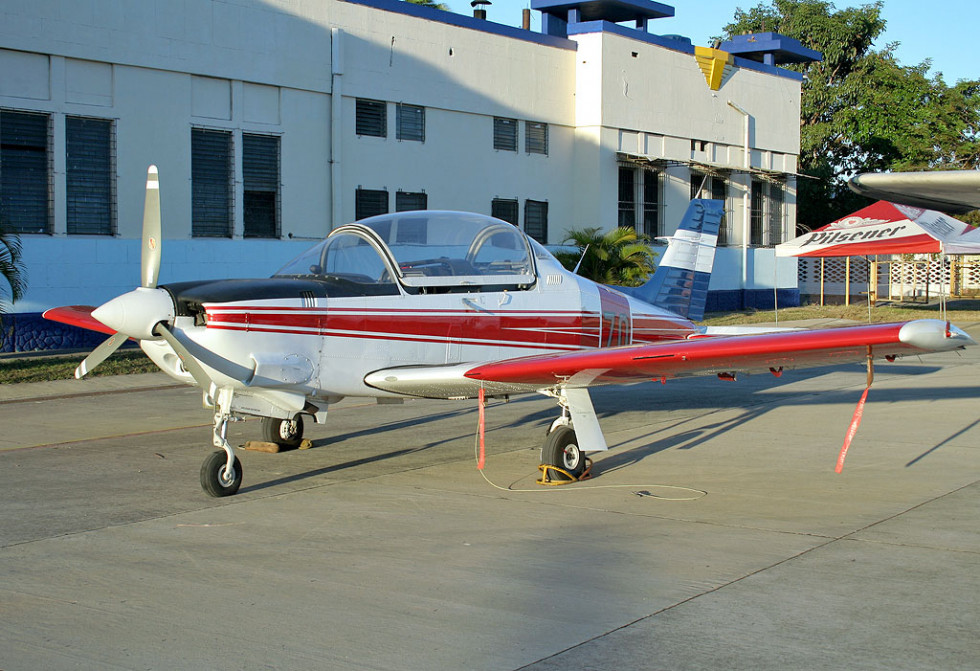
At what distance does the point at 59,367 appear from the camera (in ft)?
51.7

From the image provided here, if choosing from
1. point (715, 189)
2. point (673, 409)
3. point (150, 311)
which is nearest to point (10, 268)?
point (150, 311)

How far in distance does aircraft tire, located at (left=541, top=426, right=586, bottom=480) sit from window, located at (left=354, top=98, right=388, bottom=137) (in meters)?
15.9

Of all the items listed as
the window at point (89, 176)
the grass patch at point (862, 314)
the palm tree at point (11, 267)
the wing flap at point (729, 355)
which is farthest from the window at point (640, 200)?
the wing flap at point (729, 355)

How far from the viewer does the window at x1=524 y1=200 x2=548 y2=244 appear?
→ 27.2 meters

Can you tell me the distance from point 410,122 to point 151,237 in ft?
56.0

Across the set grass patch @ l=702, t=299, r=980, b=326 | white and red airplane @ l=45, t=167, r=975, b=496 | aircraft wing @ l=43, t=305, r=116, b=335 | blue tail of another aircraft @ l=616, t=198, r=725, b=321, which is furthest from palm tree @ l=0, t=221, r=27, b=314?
grass patch @ l=702, t=299, r=980, b=326

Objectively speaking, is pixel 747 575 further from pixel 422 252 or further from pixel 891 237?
pixel 891 237

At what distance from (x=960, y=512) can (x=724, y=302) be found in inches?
1033

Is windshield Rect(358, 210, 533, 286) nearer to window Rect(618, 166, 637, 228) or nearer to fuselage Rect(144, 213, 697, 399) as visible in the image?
fuselage Rect(144, 213, 697, 399)

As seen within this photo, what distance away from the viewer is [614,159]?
94.4 feet

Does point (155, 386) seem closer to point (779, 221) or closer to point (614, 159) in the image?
point (614, 159)

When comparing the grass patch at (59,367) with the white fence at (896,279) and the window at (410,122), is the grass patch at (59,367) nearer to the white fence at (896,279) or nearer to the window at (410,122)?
the window at (410,122)

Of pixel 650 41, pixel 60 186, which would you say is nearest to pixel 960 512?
pixel 60 186

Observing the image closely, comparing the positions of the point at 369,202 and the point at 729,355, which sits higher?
the point at 369,202
